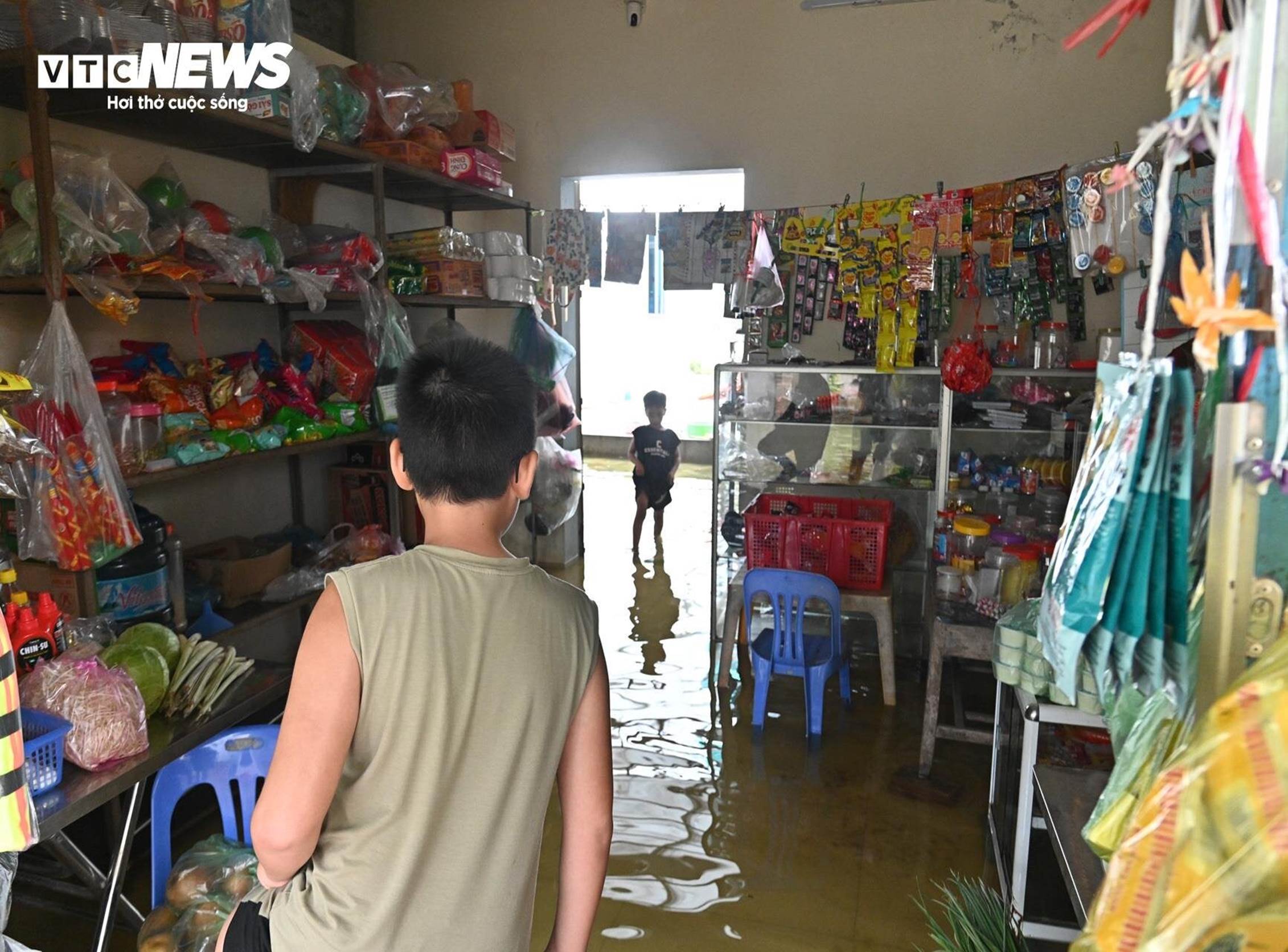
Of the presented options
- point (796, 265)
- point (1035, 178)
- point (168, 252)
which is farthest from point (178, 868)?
point (1035, 178)

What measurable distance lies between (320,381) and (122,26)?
147 cm

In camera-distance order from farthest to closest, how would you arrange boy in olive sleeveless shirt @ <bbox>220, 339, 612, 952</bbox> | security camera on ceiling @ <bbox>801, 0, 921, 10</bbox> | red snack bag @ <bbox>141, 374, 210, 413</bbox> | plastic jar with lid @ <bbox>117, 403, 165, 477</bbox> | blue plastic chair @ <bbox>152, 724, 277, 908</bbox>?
security camera on ceiling @ <bbox>801, 0, 921, 10</bbox> → red snack bag @ <bbox>141, 374, 210, 413</bbox> → plastic jar with lid @ <bbox>117, 403, 165, 477</bbox> → blue plastic chair @ <bbox>152, 724, 277, 908</bbox> → boy in olive sleeveless shirt @ <bbox>220, 339, 612, 952</bbox>

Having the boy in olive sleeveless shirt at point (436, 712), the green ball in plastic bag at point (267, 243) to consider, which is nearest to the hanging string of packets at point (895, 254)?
the green ball in plastic bag at point (267, 243)

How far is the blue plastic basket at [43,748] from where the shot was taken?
5.94 feet

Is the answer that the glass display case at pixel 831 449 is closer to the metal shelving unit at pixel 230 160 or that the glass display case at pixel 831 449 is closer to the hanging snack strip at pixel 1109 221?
the hanging snack strip at pixel 1109 221

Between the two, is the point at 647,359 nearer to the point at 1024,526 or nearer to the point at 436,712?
the point at 1024,526

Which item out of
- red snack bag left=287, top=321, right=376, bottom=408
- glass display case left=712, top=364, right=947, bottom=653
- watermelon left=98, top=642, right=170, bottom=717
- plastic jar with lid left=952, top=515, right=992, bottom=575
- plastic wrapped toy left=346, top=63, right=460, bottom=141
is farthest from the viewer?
glass display case left=712, top=364, right=947, bottom=653

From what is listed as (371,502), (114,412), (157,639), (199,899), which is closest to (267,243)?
(114,412)

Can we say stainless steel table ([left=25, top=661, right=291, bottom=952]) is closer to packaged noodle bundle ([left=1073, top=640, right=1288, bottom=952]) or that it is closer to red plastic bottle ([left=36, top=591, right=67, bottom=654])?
red plastic bottle ([left=36, top=591, right=67, bottom=654])

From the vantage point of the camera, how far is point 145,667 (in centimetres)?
224

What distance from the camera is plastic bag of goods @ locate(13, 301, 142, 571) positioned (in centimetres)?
233

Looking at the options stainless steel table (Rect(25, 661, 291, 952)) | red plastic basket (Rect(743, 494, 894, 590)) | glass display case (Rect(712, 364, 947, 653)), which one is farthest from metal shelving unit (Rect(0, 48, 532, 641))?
red plastic basket (Rect(743, 494, 894, 590))

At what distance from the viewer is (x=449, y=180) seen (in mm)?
4223

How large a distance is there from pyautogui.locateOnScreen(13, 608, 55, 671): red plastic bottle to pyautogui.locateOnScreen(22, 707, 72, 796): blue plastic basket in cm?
16
